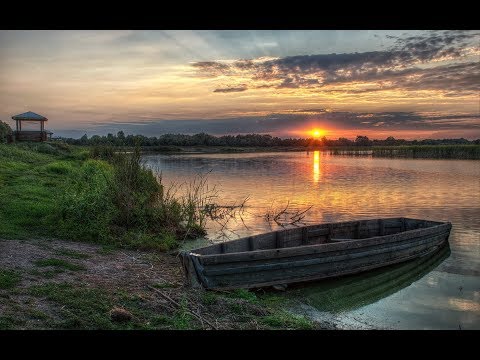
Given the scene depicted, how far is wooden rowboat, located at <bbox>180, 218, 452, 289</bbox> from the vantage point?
26.6ft

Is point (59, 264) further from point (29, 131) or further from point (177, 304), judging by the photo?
point (29, 131)

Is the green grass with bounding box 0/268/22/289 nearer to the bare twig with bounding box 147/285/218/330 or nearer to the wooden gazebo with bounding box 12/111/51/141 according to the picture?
the bare twig with bounding box 147/285/218/330

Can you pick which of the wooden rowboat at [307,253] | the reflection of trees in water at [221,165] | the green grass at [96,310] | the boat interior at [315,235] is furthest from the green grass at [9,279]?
the reflection of trees in water at [221,165]

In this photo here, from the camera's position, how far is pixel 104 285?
7410 mm

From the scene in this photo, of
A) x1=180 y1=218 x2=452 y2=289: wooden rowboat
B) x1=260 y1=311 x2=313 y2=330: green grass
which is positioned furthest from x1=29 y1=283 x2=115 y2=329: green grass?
x1=260 y1=311 x2=313 y2=330: green grass

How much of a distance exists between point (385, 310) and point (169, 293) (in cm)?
412

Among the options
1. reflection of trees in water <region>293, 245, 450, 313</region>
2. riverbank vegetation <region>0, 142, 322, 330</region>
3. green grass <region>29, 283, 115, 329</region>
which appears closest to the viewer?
green grass <region>29, 283, 115, 329</region>

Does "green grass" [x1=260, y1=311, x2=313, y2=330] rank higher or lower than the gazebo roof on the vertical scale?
lower

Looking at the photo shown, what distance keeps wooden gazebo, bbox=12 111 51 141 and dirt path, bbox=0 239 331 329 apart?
35590 millimetres

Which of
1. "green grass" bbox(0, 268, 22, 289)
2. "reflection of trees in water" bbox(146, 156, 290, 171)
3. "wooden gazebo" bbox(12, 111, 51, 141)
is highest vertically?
"wooden gazebo" bbox(12, 111, 51, 141)

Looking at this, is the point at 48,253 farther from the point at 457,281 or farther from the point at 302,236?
the point at 457,281

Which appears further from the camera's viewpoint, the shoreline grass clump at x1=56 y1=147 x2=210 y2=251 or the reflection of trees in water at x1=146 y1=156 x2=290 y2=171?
the reflection of trees in water at x1=146 y1=156 x2=290 y2=171
